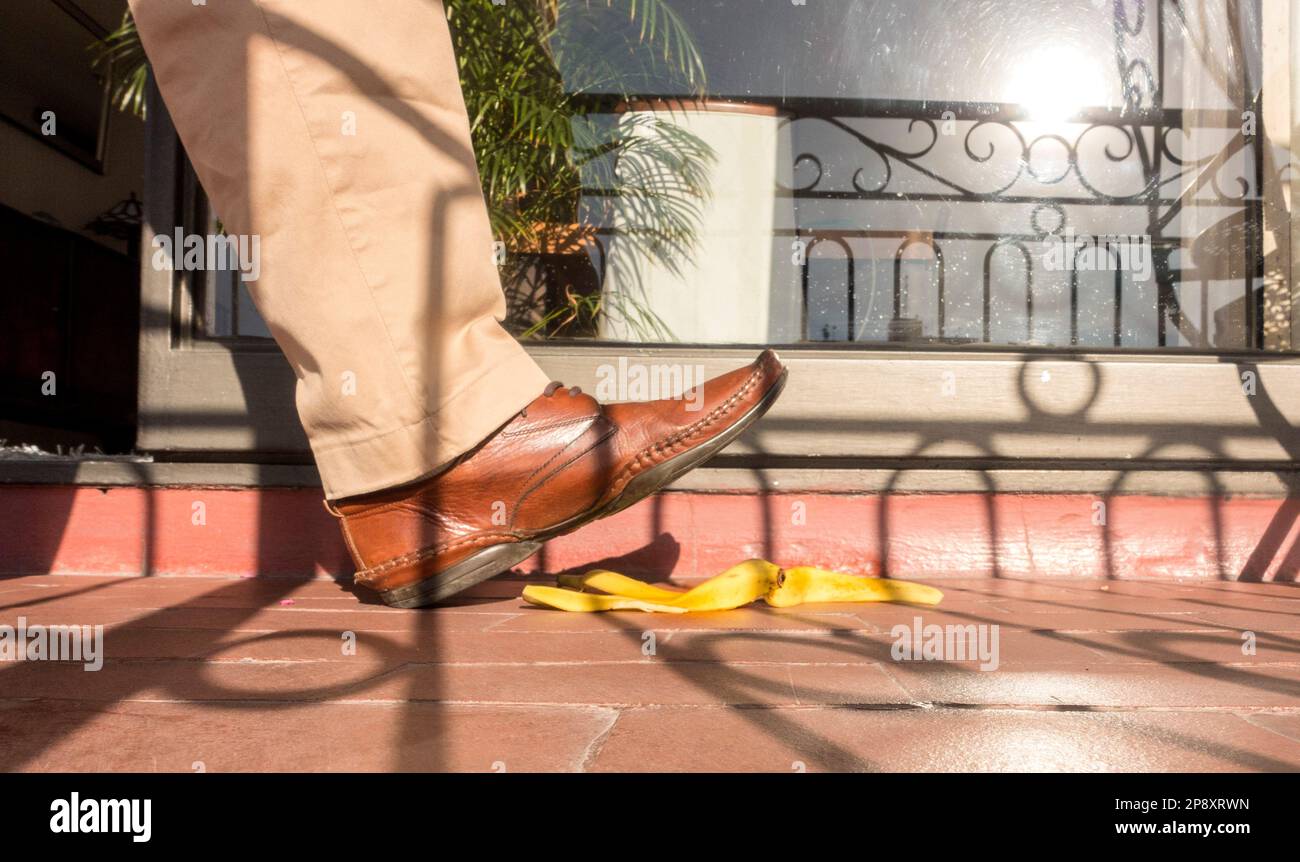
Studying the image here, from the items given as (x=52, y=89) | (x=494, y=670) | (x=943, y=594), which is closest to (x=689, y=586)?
(x=943, y=594)

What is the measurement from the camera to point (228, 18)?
1.31m

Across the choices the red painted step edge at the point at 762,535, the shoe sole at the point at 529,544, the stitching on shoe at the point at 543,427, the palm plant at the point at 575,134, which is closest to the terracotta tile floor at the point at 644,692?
the shoe sole at the point at 529,544

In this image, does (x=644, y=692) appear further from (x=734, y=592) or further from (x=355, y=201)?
(x=355, y=201)

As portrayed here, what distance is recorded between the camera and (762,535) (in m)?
2.19

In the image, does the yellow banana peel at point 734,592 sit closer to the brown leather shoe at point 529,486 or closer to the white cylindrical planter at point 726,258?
the brown leather shoe at point 529,486

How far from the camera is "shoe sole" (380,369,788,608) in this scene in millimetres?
1582

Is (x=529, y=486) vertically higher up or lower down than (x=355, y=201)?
lower down

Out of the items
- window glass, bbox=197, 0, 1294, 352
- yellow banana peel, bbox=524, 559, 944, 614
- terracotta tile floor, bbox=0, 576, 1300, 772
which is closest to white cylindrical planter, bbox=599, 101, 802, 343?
window glass, bbox=197, 0, 1294, 352

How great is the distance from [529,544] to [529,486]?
4.5 inches

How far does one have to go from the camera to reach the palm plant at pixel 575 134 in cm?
253

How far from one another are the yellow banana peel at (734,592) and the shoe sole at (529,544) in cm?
16

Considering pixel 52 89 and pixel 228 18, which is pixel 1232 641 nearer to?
pixel 228 18

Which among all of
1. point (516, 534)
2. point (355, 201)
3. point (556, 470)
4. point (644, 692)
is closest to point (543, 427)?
point (556, 470)

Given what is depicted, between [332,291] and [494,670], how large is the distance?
63 centimetres
